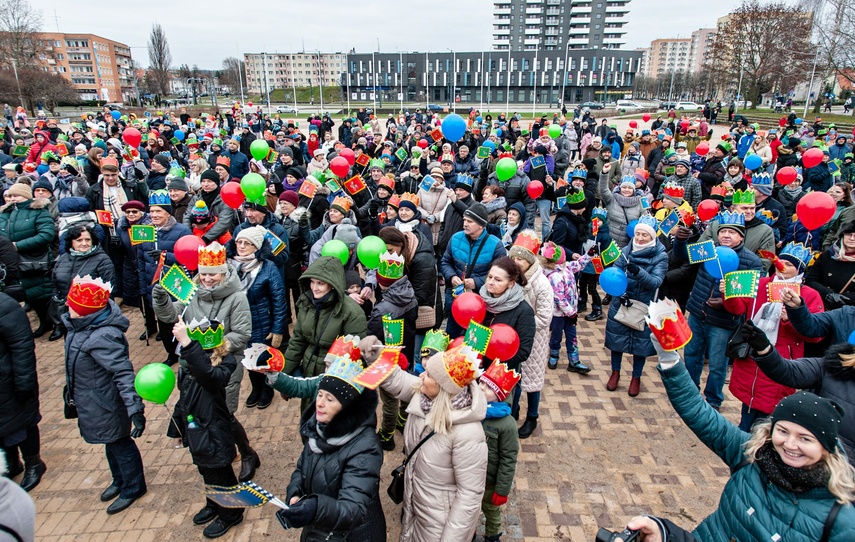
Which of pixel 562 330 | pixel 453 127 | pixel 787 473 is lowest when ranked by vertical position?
pixel 562 330

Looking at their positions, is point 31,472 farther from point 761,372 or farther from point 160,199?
point 761,372

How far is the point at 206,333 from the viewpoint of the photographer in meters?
3.30

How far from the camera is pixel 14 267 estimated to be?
5980mm

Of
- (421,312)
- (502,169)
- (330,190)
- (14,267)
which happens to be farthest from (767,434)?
(14,267)

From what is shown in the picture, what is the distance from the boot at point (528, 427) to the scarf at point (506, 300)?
1614 mm

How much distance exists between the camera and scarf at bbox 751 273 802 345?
4.08 m

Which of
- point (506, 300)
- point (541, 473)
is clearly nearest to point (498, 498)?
point (541, 473)

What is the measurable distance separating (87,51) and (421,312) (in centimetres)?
11499

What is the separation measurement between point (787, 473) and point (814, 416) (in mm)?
273

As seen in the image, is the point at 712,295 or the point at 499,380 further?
the point at 712,295

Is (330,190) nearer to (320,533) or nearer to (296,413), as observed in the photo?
(296,413)

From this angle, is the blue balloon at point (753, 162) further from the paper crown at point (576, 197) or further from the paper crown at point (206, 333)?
the paper crown at point (206, 333)

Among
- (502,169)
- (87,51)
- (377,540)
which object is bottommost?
(377,540)

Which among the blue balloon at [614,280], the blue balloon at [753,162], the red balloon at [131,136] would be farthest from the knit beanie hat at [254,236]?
the blue balloon at [753,162]
